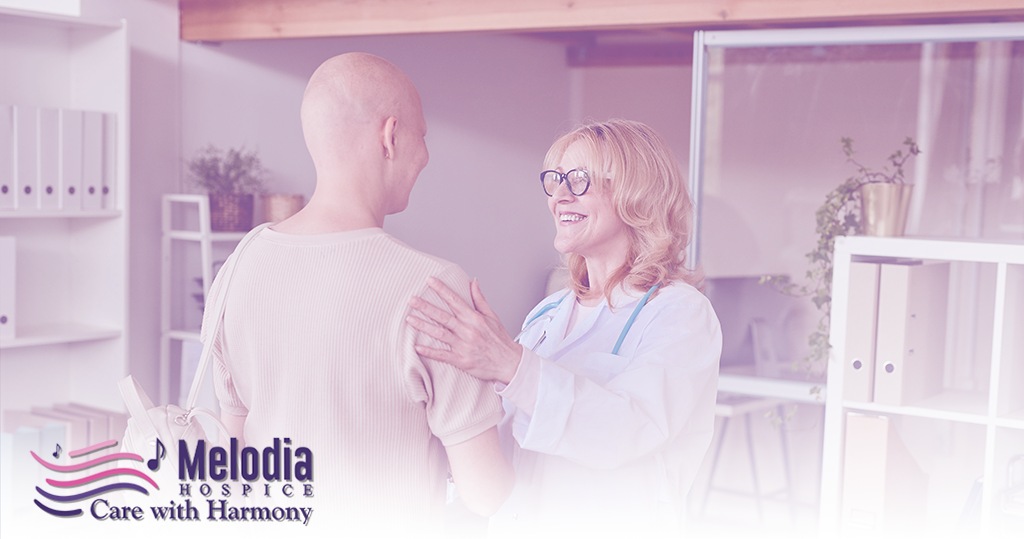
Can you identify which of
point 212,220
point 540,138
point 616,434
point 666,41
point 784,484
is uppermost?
point 666,41

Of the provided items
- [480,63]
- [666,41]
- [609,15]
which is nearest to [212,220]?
[609,15]

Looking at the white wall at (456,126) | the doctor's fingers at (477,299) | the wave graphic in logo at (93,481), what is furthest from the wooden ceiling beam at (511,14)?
the doctor's fingers at (477,299)

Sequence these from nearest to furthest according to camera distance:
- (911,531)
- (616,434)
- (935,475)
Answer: (616,434)
(911,531)
(935,475)

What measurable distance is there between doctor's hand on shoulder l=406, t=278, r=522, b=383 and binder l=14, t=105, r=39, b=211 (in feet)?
7.94

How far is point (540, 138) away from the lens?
6.30m

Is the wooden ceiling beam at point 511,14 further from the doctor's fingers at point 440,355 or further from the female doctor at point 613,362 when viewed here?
the doctor's fingers at point 440,355

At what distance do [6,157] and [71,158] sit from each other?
0.22m

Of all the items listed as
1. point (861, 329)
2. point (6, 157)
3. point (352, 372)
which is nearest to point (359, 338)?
point (352, 372)

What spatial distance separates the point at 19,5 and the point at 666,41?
11.7ft

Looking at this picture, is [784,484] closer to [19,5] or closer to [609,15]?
[609,15]

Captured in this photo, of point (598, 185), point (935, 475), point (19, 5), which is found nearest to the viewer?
point (598, 185)

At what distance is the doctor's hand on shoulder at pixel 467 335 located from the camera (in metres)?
1.31

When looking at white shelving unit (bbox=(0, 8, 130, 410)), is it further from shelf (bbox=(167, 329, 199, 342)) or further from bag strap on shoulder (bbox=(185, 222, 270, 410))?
bag strap on shoulder (bbox=(185, 222, 270, 410))

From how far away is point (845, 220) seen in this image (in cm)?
315
